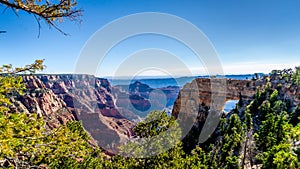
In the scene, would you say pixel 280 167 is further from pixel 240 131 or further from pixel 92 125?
pixel 92 125

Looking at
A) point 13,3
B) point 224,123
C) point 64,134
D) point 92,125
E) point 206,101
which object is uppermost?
point 13,3

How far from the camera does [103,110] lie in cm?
16825

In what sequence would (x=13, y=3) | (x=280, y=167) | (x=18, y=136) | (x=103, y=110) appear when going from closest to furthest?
(x=13, y=3) < (x=18, y=136) < (x=280, y=167) < (x=103, y=110)

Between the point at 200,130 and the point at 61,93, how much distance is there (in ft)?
445

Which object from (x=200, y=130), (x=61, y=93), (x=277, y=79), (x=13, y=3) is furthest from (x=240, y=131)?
(x=61, y=93)

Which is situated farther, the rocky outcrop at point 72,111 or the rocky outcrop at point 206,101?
the rocky outcrop at point 72,111

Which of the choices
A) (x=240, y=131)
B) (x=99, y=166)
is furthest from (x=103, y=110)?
(x=99, y=166)

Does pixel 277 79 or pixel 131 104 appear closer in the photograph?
pixel 277 79

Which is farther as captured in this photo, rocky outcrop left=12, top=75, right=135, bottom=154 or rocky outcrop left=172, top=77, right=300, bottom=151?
rocky outcrop left=12, top=75, right=135, bottom=154

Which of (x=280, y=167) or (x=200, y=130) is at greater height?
(x=280, y=167)

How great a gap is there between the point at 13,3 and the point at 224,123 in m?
55.1

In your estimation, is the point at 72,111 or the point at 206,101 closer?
the point at 206,101

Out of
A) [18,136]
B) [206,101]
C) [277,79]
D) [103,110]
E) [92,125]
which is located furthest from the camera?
[103,110]

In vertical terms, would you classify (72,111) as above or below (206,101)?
below
